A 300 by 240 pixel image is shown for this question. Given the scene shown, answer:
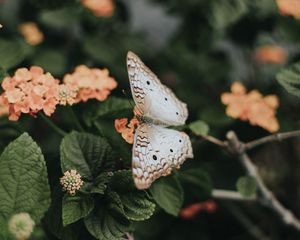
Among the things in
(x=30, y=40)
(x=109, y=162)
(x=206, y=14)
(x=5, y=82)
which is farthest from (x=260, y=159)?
(x=5, y=82)

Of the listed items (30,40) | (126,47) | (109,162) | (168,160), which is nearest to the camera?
(168,160)

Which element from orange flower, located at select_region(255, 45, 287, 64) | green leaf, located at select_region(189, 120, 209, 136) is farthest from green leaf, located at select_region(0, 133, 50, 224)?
orange flower, located at select_region(255, 45, 287, 64)

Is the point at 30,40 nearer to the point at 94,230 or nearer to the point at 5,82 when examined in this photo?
the point at 5,82

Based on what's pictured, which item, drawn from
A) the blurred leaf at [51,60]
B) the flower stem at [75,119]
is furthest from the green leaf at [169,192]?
the blurred leaf at [51,60]

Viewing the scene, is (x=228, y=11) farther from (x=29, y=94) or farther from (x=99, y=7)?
(x=29, y=94)

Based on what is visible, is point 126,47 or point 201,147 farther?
point 126,47

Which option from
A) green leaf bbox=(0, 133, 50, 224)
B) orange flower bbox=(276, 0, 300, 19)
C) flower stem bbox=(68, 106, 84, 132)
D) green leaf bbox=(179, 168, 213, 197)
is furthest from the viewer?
orange flower bbox=(276, 0, 300, 19)

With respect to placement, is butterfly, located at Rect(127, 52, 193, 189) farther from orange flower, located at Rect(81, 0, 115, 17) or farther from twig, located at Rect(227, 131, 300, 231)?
orange flower, located at Rect(81, 0, 115, 17)

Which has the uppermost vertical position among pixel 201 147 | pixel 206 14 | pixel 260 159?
pixel 206 14
